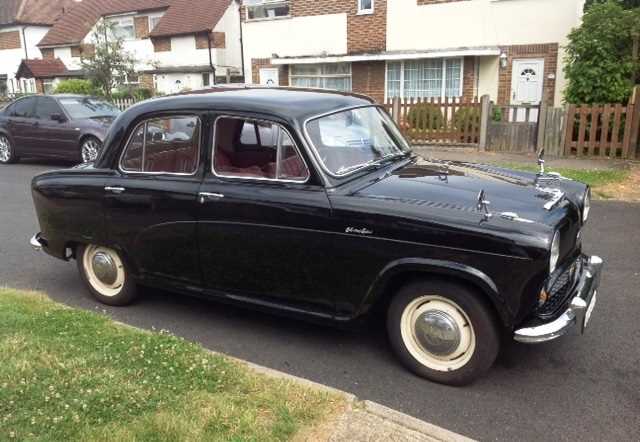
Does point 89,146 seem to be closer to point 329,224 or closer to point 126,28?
point 329,224

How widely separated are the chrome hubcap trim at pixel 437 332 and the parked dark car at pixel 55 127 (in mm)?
10107

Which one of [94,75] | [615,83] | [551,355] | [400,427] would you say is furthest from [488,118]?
[94,75]

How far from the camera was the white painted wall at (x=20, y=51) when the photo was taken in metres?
40.4

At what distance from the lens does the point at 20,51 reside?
40531 millimetres

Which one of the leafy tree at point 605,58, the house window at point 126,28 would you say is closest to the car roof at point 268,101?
the leafy tree at point 605,58

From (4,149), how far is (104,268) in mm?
10658

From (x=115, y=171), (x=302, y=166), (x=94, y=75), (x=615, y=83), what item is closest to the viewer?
(x=302, y=166)

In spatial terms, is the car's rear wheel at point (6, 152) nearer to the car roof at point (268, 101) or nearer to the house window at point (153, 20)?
the car roof at point (268, 101)

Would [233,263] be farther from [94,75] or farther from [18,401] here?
[94,75]

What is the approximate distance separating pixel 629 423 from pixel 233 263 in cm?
266

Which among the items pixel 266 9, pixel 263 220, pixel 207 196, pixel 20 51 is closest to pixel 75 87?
pixel 266 9

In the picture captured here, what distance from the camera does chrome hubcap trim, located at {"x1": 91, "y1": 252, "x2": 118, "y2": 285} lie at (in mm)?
4988

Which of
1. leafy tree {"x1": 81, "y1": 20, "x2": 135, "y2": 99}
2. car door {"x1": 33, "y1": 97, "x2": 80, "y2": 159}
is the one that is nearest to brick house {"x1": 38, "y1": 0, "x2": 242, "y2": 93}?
leafy tree {"x1": 81, "y1": 20, "x2": 135, "y2": 99}

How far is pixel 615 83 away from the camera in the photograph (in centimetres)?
1185
